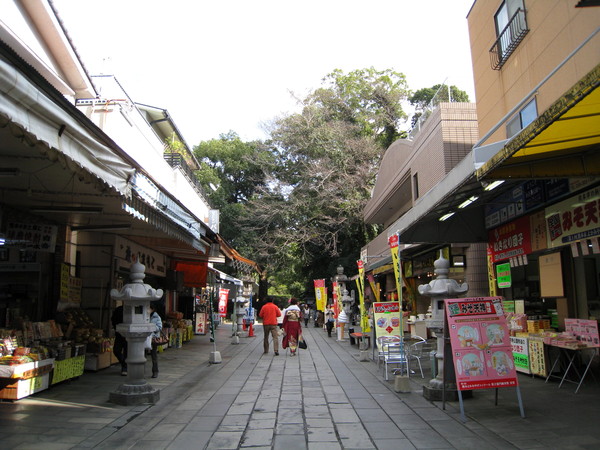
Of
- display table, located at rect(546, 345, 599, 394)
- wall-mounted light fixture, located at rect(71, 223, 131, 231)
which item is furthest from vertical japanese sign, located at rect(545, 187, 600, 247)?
wall-mounted light fixture, located at rect(71, 223, 131, 231)

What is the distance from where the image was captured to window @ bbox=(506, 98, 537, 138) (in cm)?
971

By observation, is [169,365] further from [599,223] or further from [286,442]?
[599,223]

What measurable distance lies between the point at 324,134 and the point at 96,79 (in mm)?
18442

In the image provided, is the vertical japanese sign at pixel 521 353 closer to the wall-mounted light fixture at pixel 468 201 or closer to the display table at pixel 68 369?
the wall-mounted light fixture at pixel 468 201

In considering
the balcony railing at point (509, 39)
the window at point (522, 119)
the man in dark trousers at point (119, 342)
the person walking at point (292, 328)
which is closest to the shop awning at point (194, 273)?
the person walking at point (292, 328)

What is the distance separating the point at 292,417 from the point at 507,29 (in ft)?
30.9

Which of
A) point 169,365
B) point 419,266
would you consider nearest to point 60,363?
point 169,365

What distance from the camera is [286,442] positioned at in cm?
521

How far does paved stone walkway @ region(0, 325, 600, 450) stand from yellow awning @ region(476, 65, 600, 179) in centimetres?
307

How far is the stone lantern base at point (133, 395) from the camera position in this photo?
6871 millimetres

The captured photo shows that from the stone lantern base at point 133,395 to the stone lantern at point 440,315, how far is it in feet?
13.7

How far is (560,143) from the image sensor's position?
218 inches

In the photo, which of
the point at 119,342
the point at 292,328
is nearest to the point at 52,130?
the point at 119,342

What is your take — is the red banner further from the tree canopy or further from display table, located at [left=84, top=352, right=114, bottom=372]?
the tree canopy
